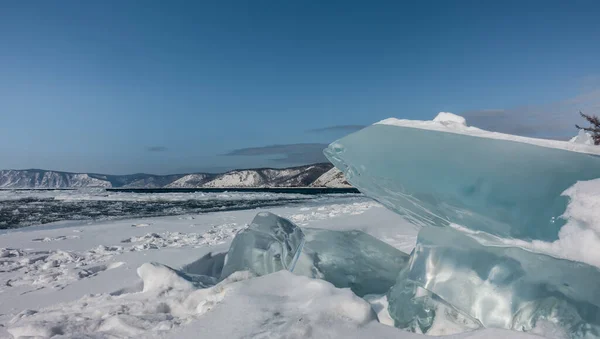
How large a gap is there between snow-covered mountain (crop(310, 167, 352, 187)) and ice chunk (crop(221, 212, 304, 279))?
74923 millimetres

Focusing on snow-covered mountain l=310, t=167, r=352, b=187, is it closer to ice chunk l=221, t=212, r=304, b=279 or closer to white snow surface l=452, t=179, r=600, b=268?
ice chunk l=221, t=212, r=304, b=279

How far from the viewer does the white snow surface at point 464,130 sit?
2355mm

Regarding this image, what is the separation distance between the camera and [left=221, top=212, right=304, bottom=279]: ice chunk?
2941 millimetres

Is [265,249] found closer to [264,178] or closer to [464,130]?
[464,130]

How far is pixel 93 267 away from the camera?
4371 millimetres

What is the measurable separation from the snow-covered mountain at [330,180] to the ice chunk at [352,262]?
7477 cm

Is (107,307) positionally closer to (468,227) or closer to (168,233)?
(468,227)

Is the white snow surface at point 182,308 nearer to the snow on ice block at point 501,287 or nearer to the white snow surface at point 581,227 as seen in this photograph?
the white snow surface at point 581,227

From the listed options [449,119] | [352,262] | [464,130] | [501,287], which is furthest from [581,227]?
[352,262]

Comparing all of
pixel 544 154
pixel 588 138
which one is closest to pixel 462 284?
pixel 544 154

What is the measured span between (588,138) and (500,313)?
2740 millimetres

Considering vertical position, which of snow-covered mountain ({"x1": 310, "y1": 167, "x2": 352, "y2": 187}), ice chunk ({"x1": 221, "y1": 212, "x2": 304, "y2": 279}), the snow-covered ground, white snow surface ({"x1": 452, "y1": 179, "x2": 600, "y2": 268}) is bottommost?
snow-covered mountain ({"x1": 310, "y1": 167, "x2": 352, "y2": 187})

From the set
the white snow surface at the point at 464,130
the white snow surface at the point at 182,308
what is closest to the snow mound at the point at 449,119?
the white snow surface at the point at 464,130

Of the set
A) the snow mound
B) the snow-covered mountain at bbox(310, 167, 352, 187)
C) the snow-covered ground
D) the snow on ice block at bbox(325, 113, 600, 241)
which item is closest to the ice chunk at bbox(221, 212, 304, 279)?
the snow-covered ground
